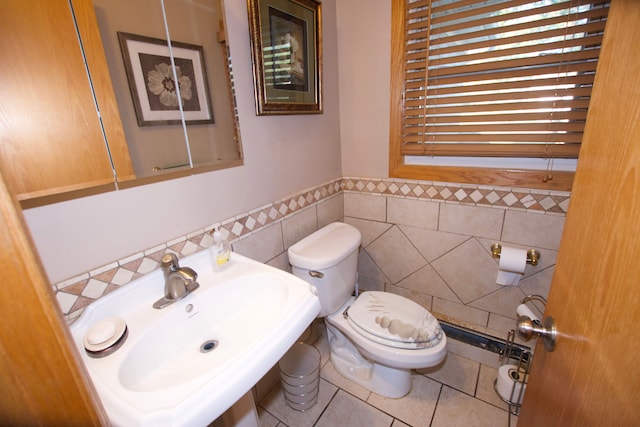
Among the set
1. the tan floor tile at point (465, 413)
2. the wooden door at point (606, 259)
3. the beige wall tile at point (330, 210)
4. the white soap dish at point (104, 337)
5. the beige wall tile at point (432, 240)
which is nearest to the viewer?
the wooden door at point (606, 259)

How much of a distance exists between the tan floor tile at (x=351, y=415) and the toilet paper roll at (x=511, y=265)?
903 millimetres

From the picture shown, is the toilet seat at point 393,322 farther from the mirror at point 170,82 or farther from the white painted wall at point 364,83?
the mirror at point 170,82

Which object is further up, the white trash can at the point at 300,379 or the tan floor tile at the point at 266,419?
the white trash can at the point at 300,379

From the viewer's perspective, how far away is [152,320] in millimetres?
840

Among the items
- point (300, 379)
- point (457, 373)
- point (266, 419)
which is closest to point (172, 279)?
point (300, 379)

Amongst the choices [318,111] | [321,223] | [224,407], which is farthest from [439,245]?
[224,407]

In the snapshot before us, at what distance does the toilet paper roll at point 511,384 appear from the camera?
4.57 ft

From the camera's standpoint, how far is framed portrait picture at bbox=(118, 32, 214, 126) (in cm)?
82

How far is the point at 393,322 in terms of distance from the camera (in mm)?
1379

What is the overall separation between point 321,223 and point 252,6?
108 centimetres

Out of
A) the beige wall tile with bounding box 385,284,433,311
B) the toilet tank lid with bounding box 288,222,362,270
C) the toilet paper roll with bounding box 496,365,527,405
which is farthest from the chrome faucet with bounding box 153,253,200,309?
the toilet paper roll with bounding box 496,365,527,405

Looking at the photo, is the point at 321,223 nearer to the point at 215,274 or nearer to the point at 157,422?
the point at 215,274

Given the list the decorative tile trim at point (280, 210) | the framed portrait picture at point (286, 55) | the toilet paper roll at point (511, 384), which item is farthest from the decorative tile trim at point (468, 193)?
the toilet paper roll at point (511, 384)

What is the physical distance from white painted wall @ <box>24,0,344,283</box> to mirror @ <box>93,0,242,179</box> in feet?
0.22
